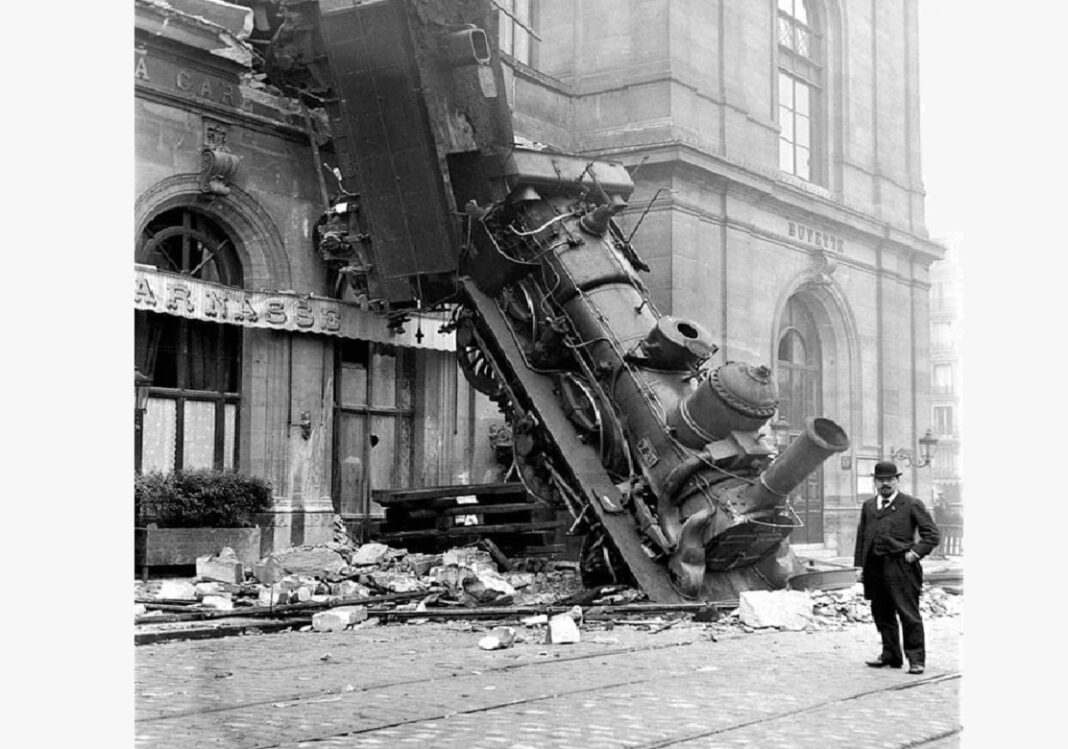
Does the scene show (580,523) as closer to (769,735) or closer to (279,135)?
(279,135)

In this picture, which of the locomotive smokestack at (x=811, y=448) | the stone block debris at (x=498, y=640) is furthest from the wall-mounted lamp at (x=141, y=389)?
the stone block debris at (x=498, y=640)

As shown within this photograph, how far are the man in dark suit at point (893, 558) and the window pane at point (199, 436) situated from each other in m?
3.78

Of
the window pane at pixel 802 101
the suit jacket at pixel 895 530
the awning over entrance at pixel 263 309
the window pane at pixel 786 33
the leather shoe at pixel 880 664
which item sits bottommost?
the leather shoe at pixel 880 664

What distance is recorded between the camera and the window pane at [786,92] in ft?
26.6

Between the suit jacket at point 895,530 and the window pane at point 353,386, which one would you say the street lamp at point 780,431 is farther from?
the window pane at point 353,386

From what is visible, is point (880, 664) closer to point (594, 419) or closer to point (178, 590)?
point (178, 590)

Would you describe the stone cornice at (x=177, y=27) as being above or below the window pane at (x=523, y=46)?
below

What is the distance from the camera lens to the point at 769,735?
219 inches

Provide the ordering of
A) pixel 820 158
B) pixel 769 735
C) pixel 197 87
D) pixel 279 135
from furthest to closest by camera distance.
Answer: pixel 279 135, pixel 820 158, pixel 197 87, pixel 769 735

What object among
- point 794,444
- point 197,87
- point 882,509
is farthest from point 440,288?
point 197,87

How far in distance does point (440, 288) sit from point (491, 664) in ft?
19.2

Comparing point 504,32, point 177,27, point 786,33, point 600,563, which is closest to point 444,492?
point 600,563

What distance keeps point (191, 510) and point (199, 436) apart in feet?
2.25

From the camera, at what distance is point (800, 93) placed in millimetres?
8008
